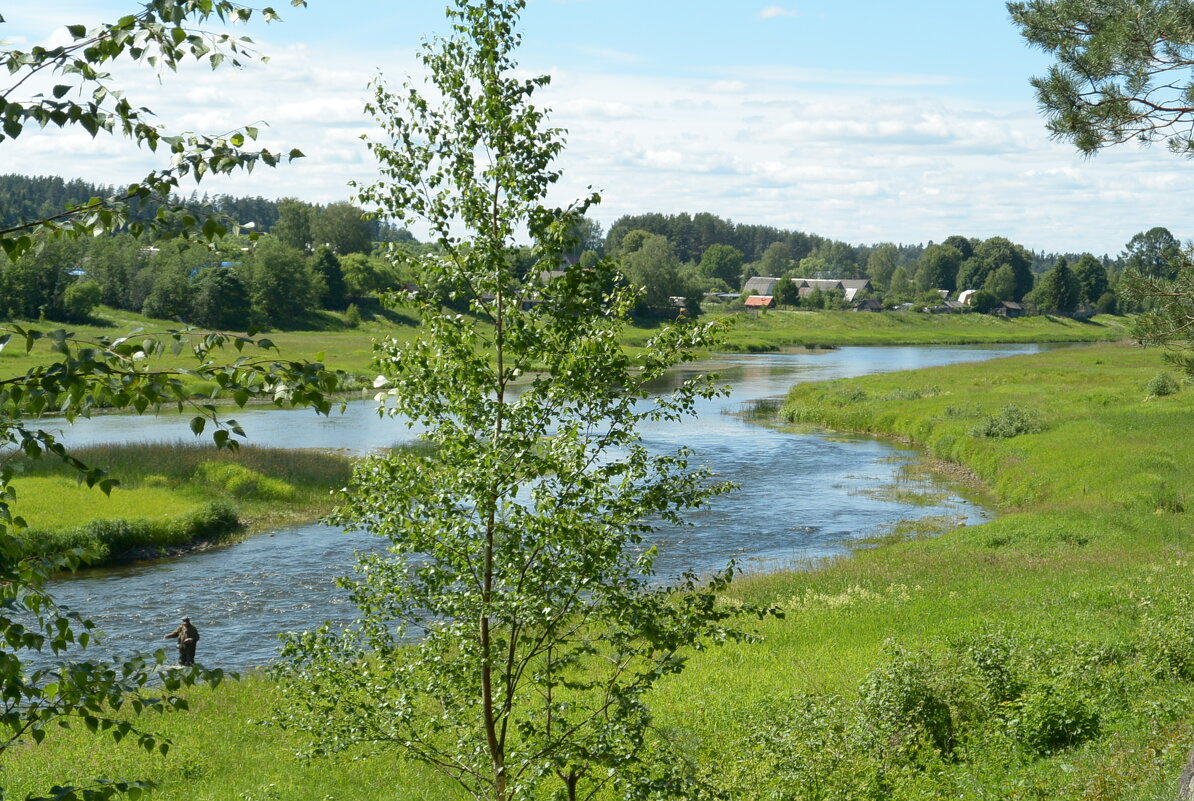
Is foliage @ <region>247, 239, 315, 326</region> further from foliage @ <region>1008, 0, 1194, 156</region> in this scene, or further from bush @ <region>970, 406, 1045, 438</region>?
foliage @ <region>1008, 0, 1194, 156</region>

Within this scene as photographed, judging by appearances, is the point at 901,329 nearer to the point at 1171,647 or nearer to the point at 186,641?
the point at 1171,647

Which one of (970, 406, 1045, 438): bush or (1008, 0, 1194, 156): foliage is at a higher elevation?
(1008, 0, 1194, 156): foliage

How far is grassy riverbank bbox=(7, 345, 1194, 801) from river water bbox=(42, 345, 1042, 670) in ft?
11.5

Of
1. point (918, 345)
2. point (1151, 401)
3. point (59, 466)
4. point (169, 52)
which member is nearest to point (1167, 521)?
point (1151, 401)

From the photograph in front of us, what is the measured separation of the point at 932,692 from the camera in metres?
15.4

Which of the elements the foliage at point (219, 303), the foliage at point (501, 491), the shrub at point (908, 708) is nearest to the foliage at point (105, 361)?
the foliage at point (501, 491)

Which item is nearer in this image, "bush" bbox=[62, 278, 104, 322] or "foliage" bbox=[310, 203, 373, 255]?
"bush" bbox=[62, 278, 104, 322]

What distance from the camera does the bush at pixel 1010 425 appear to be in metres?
50.0

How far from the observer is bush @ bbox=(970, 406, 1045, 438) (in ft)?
164

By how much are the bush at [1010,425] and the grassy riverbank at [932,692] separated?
1550 cm

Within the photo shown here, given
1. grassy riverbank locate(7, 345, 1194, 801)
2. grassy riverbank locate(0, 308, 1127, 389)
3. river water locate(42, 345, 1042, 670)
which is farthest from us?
grassy riverbank locate(0, 308, 1127, 389)

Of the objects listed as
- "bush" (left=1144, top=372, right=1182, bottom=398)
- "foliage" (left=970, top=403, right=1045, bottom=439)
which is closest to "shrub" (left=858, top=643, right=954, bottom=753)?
"foliage" (left=970, top=403, right=1045, bottom=439)

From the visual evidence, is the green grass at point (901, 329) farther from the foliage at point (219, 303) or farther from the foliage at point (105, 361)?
the foliage at point (105, 361)

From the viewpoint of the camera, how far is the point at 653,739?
53.5ft
